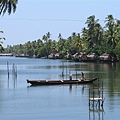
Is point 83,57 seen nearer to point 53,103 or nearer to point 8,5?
point 8,5

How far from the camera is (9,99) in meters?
46.5

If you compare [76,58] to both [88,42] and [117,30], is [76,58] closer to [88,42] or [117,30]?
[88,42]

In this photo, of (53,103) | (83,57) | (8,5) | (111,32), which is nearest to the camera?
(53,103)

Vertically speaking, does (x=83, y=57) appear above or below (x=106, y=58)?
above

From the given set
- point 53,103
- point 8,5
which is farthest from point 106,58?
point 53,103

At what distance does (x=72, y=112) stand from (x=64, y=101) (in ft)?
23.8

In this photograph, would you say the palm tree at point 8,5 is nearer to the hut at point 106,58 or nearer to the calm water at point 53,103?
the calm water at point 53,103

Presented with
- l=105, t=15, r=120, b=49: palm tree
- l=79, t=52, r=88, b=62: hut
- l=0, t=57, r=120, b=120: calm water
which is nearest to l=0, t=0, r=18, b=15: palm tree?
l=0, t=57, r=120, b=120: calm water

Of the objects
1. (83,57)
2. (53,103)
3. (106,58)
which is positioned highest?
(83,57)

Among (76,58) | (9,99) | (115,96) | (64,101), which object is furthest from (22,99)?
(76,58)

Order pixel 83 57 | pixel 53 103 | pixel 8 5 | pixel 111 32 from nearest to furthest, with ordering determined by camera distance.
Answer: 1. pixel 53 103
2. pixel 8 5
3. pixel 111 32
4. pixel 83 57

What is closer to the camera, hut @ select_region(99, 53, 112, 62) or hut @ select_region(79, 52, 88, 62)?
hut @ select_region(99, 53, 112, 62)

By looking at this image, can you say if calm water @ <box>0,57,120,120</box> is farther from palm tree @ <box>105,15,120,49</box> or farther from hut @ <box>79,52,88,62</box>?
hut @ <box>79,52,88,62</box>

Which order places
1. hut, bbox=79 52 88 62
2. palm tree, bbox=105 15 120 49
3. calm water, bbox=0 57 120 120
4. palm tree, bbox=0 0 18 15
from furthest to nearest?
hut, bbox=79 52 88 62 → palm tree, bbox=105 15 120 49 → palm tree, bbox=0 0 18 15 → calm water, bbox=0 57 120 120
